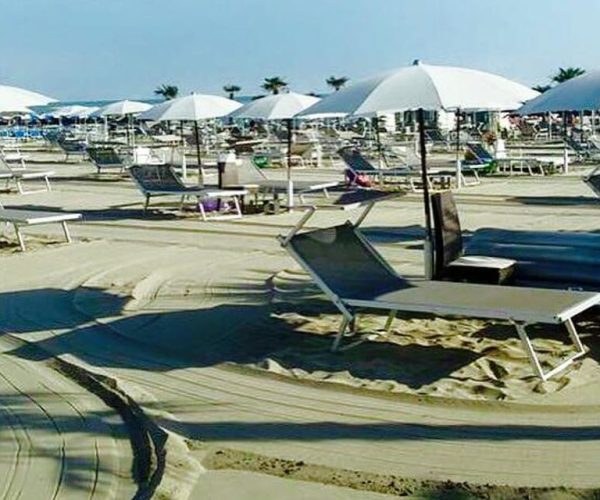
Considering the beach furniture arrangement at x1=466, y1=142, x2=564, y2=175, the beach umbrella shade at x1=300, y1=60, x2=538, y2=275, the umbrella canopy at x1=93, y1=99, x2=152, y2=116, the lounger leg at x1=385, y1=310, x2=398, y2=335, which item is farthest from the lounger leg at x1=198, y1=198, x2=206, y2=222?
the umbrella canopy at x1=93, y1=99, x2=152, y2=116

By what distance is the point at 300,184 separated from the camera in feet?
52.5

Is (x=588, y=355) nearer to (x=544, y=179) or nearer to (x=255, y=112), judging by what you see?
(x=255, y=112)

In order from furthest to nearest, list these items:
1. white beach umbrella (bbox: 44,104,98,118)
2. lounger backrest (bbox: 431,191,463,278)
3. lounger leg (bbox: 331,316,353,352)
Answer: white beach umbrella (bbox: 44,104,98,118) < lounger backrest (bbox: 431,191,463,278) < lounger leg (bbox: 331,316,353,352)

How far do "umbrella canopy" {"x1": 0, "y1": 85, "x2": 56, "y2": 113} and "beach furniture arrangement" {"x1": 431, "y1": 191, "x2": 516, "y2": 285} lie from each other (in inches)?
347

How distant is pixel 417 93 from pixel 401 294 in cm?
188

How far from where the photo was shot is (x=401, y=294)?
6.09m

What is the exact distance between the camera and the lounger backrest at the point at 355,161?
61.4ft

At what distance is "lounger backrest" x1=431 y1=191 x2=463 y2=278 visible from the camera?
283 inches

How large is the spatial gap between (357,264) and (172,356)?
1446 mm

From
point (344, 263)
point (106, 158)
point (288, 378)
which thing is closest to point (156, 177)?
point (106, 158)

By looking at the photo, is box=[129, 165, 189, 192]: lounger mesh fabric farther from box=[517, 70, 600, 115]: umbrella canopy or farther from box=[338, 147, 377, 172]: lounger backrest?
box=[517, 70, 600, 115]: umbrella canopy

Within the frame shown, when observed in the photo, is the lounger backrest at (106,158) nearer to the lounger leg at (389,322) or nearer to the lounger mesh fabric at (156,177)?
the lounger mesh fabric at (156,177)

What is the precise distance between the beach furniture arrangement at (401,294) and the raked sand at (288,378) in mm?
220

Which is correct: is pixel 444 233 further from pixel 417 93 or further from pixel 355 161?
pixel 355 161
